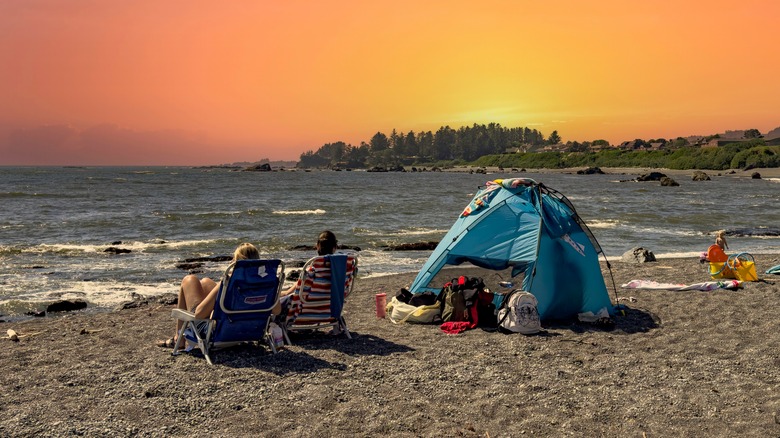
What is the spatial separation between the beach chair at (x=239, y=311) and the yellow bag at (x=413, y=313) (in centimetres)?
256

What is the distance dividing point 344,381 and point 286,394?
0.72 m

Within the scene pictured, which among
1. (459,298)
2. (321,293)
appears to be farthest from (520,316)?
(321,293)

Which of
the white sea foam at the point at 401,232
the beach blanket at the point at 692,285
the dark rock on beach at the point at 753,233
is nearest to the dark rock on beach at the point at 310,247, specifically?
the white sea foam at the point at 401,232

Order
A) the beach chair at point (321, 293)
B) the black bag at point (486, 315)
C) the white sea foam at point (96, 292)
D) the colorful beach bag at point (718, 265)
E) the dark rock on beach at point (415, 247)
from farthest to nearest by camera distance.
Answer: the dark rock on beach at point (415, 247), the white sea foam at point (96, 292), the colorful beach bag at point (718, 265), the black bag at point (486, 315), the beach chair at point (321, 293)

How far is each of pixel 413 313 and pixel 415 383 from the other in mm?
2963

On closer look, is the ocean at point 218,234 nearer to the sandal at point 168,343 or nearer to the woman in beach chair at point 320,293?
the sandal at point 168,343

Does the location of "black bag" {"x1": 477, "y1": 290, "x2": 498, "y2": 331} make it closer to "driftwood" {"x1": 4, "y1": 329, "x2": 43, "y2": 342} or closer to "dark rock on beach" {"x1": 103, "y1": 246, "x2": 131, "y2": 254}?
"driftwood" {"x1": 4, "y1": 329, "x2": 43, "y2": 342}

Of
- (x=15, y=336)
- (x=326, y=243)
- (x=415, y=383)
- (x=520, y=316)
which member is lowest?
(x=15, y=336)

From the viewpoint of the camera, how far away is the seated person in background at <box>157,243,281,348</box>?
802 cm

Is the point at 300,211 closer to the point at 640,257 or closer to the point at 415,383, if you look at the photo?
the point at 640,257

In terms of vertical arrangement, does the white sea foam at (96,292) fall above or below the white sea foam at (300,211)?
below

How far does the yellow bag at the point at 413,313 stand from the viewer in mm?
9977

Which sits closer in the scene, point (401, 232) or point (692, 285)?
point (692, 285)

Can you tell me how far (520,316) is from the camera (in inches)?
365
